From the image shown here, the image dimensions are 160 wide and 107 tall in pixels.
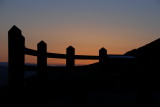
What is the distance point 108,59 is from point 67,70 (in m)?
1.69

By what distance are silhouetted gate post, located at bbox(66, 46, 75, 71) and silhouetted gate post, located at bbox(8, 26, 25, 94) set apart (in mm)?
3858

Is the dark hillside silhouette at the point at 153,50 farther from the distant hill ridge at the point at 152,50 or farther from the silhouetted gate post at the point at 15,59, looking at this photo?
the silhouetted gate post at the point at 15,59

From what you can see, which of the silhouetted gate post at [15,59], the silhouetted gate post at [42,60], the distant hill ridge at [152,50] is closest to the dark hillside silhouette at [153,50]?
the distant hill ridge at [152,50]

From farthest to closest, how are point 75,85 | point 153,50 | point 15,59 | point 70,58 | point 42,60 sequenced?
point 70,58
point 153,50
point 42,60
point 15,59
point 75,85

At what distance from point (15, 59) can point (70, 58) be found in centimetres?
416

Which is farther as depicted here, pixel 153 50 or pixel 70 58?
pixel 70 58

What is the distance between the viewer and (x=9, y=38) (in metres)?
3.45


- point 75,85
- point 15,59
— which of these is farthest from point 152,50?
point 75,85

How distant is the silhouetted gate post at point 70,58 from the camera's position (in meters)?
7.33

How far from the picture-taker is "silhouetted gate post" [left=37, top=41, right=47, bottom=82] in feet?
19.6

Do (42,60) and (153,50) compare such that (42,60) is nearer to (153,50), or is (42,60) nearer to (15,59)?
(15,59)

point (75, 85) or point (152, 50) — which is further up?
point (152, 50)

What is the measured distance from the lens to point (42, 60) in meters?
6.11

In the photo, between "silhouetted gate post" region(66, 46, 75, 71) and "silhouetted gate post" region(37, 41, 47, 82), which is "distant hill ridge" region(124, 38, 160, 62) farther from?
"silhouetted gate post" region(37, 41, 47, 82)
